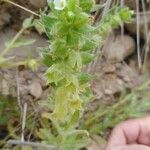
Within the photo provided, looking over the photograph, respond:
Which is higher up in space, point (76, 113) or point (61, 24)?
point (61, 24)

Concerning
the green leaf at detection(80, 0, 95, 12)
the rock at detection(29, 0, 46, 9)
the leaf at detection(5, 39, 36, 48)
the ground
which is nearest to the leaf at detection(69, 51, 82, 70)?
the green leaf at detection(80, 0, 95, 12)

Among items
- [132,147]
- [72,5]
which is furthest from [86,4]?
[132,147]

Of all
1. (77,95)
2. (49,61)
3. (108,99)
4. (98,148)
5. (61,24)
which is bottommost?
(98,148)

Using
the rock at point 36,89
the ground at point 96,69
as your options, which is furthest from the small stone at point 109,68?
the rock at point 36,89

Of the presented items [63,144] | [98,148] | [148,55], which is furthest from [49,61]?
[148,55]

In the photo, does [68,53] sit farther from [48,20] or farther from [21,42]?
[21,42]

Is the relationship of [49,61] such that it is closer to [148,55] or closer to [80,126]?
[80,126]
